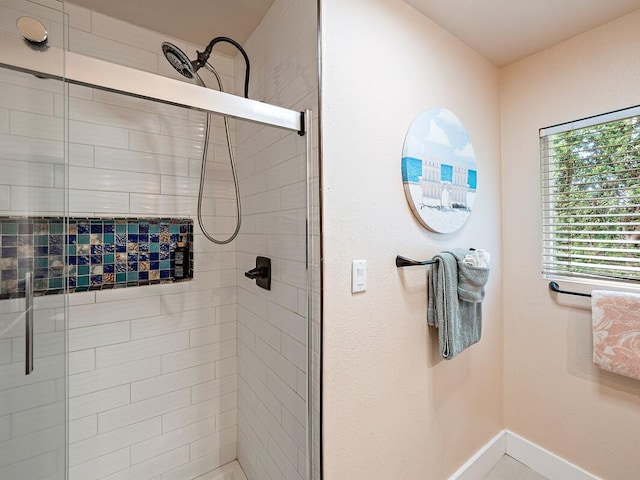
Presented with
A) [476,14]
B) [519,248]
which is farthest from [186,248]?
[519,248]

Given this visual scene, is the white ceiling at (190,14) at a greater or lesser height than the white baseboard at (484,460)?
greater

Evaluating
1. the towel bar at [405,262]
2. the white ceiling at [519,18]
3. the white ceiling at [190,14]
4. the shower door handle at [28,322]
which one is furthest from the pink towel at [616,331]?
the shower door handle at [28,322]

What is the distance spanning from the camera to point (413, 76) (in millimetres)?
1237

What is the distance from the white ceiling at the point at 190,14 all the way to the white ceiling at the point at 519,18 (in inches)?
28.3

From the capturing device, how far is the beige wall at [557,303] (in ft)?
4.25

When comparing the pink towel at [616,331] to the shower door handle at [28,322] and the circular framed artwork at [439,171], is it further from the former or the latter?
the shower door handle at [28,322]

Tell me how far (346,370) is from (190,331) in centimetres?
91

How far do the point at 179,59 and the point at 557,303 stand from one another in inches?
83.9

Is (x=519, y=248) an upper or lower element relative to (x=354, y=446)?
upper

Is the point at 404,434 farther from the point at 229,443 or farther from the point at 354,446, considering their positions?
the point at 229,443

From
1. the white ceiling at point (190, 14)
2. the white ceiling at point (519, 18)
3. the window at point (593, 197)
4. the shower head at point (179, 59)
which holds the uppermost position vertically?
the white ceiling at point (190, 14)

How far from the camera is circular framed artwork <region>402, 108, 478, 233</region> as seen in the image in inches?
47.1

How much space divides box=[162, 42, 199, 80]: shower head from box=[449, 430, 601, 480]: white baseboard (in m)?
2.23

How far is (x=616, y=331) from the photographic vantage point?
1250 millimetres
